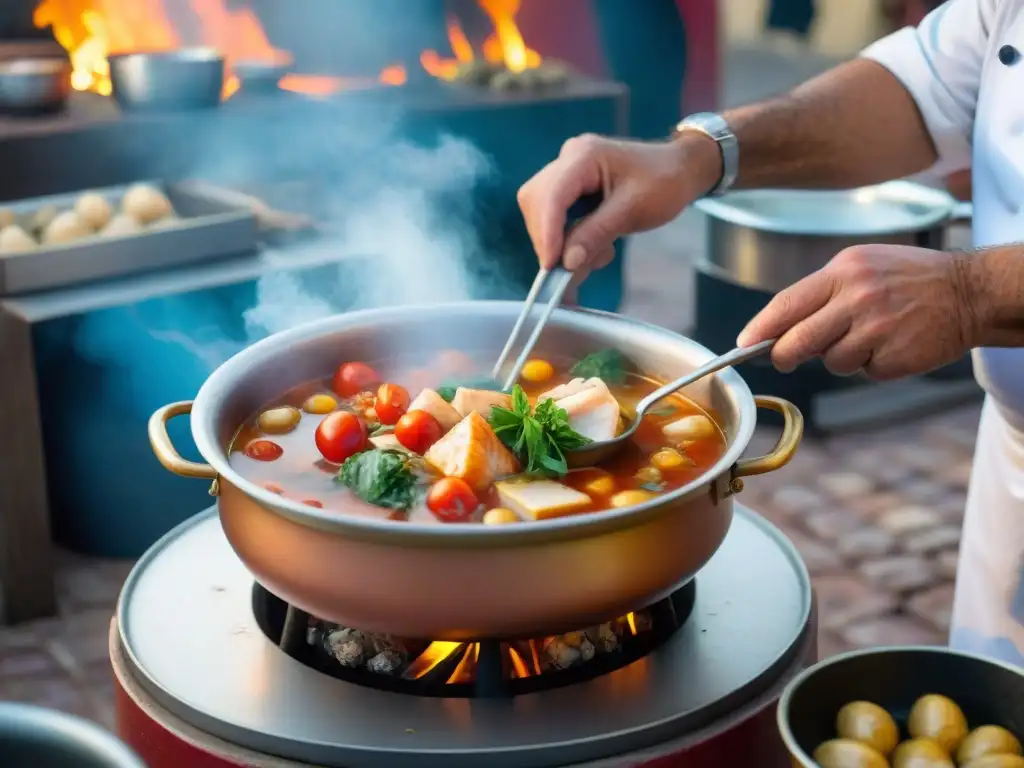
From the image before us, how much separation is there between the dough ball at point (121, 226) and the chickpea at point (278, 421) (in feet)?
6.99

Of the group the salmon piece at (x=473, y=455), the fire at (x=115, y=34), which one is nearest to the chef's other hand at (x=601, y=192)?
the salmon piece at (x=473, y=455)

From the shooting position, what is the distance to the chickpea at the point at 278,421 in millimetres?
1893

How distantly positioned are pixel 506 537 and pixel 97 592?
2.86m

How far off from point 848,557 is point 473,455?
8.99 feet

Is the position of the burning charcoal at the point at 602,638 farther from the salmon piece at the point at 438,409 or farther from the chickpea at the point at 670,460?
the salmon piece at the point at 438,409

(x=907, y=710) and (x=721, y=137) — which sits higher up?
(x=721, y=137)

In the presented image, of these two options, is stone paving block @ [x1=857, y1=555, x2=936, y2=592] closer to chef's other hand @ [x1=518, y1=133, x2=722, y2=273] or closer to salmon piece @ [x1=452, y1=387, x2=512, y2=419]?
chef's other hand @ [x1=518, y1=133, x2=722, y2=273]

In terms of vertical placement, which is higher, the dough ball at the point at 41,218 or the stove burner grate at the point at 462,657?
the stove burner grate at the point at 462,657

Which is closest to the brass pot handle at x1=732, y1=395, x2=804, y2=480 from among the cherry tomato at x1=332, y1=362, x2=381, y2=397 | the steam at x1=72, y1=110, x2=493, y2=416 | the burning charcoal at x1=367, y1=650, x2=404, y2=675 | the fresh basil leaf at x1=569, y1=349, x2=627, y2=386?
the fresh basil leaf at x1=569, y1=349, x2=627, y2=386

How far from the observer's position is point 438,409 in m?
1.80

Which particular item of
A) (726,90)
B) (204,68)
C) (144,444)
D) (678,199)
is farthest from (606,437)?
(726,90)

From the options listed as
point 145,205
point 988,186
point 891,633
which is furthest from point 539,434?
point 145,205

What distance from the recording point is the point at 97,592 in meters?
3.85

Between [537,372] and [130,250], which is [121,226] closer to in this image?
[130,250]
